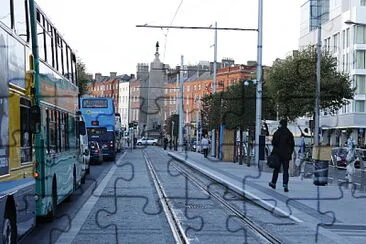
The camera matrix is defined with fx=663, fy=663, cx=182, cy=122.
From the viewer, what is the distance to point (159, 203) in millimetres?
15992

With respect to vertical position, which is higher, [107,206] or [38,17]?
[38,17]

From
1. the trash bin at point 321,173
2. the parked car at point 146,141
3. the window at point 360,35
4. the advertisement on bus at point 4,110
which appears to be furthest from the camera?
the parked car at point 146,141

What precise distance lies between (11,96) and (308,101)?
129 feet

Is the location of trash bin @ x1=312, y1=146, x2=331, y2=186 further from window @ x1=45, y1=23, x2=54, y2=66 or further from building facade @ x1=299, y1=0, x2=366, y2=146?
building facade @ x1=299, y1=0, x2=366, y2=146

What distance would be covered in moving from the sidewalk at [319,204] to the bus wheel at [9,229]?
5060 mm

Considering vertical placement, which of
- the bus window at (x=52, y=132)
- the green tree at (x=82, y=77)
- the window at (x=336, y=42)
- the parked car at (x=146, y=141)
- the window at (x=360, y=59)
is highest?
the window at (x=336, y=42)

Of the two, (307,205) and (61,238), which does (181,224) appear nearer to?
(61,238)

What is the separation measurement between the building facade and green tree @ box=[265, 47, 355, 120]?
1672 cm

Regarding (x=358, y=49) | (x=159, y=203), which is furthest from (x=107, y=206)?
(x=358, y=49)

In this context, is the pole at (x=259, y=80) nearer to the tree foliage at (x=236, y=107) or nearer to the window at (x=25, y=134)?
the tree foliage at (x=236, y=107)

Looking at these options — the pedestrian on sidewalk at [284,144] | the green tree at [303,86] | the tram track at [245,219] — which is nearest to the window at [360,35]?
the green tree at [303,86]

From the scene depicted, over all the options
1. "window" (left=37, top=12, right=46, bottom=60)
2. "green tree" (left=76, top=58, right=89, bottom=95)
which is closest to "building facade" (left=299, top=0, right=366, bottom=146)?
"green tree" (left=76, top=58, right=89, bottom=95)

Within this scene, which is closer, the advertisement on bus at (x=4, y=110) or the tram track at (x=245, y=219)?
the advertisement on bus at (x=4, y=110)

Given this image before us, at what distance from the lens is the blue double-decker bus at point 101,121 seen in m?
40.3
